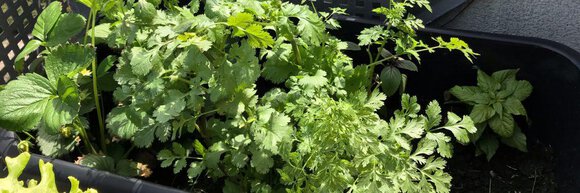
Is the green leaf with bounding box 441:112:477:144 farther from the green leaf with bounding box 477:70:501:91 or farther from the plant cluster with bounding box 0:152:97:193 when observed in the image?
the plant cluster with bounding box 0:152:97:193

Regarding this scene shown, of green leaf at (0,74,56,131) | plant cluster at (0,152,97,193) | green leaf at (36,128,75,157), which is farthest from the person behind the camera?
green leaf at (36,128,75,157)

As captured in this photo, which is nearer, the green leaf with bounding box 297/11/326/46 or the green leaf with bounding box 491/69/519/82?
the green leaf with bounding box 297/11/326/46

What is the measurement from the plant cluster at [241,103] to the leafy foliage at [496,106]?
0.70 feet

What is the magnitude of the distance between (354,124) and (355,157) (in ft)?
0.19

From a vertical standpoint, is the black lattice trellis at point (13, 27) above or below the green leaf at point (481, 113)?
above

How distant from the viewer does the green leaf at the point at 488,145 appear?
138 centimetres

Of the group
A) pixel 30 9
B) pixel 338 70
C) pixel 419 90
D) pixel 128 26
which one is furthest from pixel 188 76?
pixel 419 90

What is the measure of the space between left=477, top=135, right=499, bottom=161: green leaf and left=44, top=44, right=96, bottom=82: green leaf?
89 centimetres

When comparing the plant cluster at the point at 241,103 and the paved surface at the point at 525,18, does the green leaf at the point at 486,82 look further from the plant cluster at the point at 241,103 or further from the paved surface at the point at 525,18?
the paved surface at the point at 525,18

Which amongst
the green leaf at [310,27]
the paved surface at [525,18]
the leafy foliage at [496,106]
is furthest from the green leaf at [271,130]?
the paved surface at [525,18]

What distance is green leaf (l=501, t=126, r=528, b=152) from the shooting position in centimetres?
137

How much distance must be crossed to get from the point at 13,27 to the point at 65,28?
205 millimetres

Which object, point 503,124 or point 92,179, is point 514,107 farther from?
point 92,179

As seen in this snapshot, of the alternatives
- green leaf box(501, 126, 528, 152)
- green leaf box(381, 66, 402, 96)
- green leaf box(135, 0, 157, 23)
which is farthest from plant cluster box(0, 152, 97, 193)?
green leaf box(501, 126, 528, 152)
